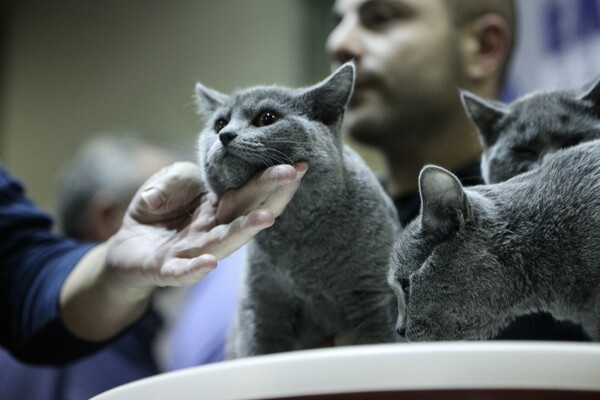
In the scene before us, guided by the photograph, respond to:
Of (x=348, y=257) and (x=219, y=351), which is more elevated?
(x=348, y=257)

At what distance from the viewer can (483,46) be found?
3.74 ft

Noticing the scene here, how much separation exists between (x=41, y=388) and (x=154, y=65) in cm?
207

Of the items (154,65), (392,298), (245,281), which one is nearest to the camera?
(392,298)

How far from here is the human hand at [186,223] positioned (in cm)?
83

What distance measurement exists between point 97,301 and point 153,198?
0.37 meters

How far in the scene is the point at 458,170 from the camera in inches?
40.8

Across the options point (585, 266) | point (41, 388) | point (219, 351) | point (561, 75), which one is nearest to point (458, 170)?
point (585, 266)

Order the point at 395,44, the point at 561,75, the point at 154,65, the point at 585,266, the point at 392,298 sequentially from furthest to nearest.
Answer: the point at 154,65, the point at 561,75, the point at 395,44, the point at 392,298, the point at 585,266

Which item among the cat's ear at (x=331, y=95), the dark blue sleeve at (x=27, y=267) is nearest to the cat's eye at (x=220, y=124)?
the cat's ear at (x=331, y=95)

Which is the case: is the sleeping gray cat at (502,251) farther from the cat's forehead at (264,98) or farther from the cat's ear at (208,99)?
the cat's ear at (208,99)

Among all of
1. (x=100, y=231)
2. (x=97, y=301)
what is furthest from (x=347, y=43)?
(x=100, y=231)

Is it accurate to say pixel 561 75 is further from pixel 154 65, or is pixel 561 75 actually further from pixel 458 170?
pixel 154 65

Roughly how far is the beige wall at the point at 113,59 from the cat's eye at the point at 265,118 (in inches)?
70.5

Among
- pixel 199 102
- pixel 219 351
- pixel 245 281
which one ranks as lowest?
pixel 219 351
